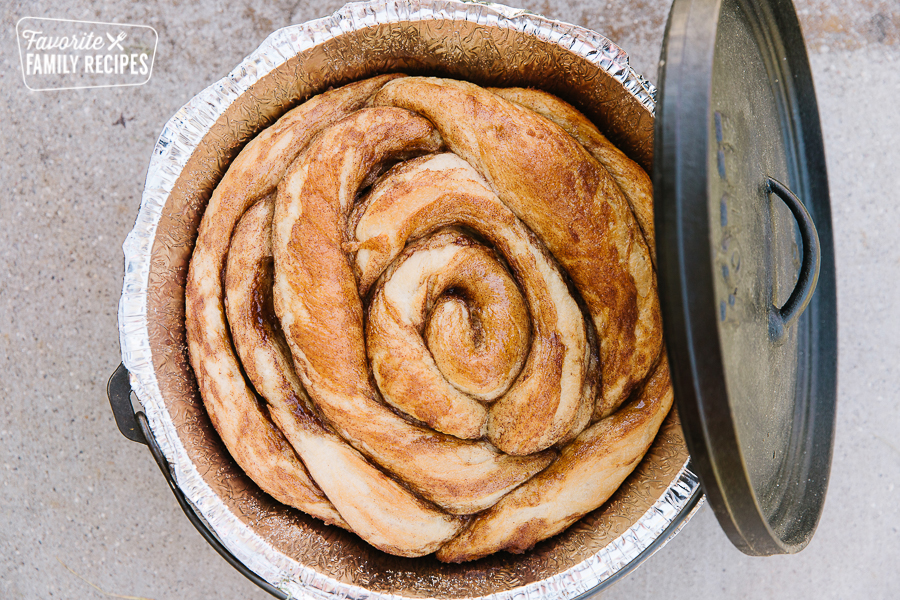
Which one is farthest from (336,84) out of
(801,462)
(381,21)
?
(801,462)

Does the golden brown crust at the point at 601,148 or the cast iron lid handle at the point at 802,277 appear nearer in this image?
the cast iron lid handle at the point at 802,277

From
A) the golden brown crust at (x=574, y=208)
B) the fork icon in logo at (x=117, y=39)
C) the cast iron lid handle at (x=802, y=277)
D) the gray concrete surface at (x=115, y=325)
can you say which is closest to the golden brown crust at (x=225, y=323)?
the golden brown crust at (x=574, y=208)

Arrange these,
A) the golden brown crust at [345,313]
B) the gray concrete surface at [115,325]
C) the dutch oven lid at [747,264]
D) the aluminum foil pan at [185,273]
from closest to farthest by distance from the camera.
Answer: the dutch oven lid at [747,264], the golden brown crust at [345,313], the aluminum foil pan at [185,273], the gray concrete surface at [115,325]

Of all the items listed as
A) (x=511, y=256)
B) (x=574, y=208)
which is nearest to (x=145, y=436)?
(x=511, y=256)

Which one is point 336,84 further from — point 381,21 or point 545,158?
point 545,158

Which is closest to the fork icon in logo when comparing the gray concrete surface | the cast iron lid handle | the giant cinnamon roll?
the gray concrete surface

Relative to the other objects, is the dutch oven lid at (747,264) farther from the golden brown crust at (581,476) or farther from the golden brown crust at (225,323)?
the golden brown crust at (225,323)
